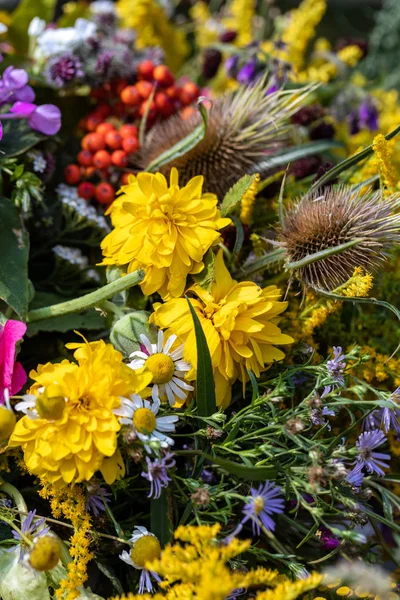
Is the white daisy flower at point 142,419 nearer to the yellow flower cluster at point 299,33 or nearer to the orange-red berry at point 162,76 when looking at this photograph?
the orange-red berry at point 162,76

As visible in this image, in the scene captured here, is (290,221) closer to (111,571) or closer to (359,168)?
(359,168)

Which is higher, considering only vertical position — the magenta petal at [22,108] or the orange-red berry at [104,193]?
the magenta petal at [22,108]

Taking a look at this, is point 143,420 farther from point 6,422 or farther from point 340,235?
point 340,235

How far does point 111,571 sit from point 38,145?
1.88 feet

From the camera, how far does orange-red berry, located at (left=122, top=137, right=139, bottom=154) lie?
0.91m

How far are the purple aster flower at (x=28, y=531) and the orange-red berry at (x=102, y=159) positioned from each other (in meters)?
0.52

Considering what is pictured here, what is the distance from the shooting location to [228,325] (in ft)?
2.02

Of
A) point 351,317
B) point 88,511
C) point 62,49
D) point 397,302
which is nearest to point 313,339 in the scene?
point 351,317

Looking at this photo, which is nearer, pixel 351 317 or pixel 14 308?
pixel 14 308

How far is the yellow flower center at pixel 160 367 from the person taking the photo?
Answer: 608 mm

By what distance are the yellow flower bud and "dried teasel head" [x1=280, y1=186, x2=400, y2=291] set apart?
0.29m

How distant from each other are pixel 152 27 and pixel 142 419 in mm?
1007

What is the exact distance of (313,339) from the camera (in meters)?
0.78

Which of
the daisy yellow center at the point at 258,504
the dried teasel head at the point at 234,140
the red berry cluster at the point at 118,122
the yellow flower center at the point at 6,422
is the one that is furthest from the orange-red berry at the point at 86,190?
the daisy yellow center at the point at 258,504
